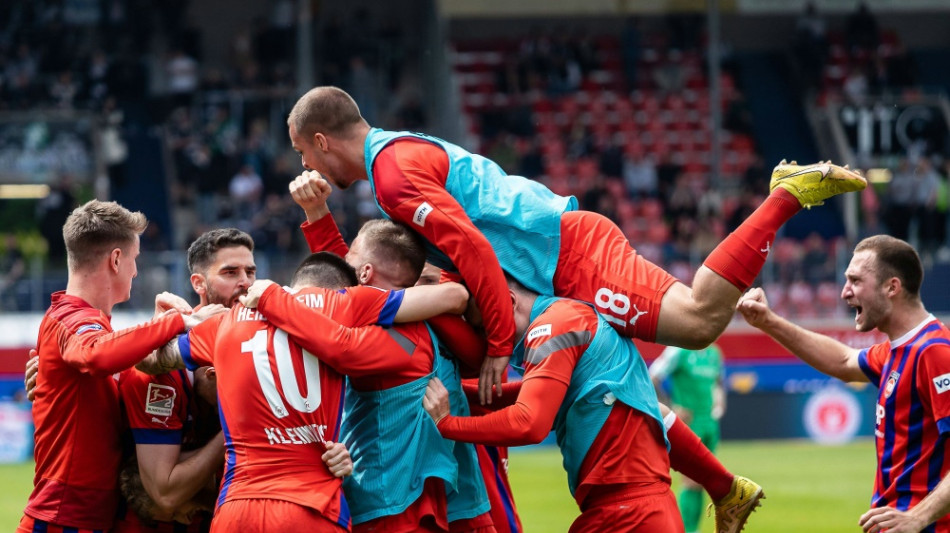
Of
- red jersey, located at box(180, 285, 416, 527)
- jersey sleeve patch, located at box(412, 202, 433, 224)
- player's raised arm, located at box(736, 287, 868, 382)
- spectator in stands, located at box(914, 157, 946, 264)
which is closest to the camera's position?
red jersey, located at box(180, 285, 416, 527)

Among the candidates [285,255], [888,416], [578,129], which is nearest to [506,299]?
[888,416]

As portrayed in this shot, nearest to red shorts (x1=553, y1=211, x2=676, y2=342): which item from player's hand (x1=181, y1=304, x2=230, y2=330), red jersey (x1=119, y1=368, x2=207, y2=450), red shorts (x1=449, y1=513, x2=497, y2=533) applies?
red shorts (x1=449, y1=513, x2=497, y2=533)

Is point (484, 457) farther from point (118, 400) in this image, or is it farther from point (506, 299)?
point (118, 400)

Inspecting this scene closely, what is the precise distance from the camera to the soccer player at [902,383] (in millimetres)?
5609

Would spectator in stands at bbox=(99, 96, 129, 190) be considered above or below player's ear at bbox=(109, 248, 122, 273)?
above

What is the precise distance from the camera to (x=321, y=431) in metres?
4.82

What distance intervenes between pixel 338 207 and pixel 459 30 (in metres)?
8.99

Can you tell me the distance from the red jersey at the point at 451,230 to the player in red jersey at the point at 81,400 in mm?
1014

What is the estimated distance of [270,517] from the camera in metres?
4.65

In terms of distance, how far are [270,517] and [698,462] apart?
7.23ft

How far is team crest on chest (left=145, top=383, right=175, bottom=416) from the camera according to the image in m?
5.05

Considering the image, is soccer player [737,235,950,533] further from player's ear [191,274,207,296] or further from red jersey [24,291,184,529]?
red jersey [24,291,184,529]

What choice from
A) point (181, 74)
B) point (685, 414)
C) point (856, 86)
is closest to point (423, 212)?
point (685, 414)

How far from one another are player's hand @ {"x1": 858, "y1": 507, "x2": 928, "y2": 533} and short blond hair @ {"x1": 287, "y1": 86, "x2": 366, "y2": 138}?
289 centimetres
